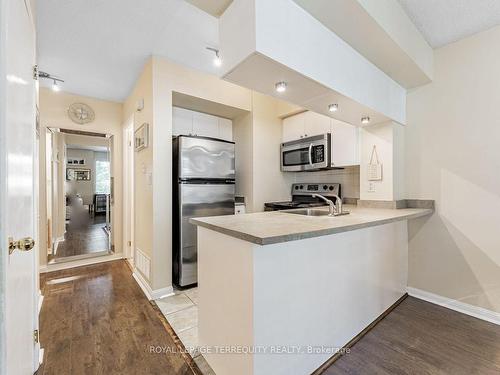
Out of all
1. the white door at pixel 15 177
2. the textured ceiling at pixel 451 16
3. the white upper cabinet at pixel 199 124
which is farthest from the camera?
the white upper cabinet at pixel 199 124

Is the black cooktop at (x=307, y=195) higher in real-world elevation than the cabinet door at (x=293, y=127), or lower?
lower

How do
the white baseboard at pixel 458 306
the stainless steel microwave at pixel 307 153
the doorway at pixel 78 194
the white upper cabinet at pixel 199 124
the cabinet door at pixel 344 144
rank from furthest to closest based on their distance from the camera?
the doorway at pixel 78 194 < the white upper cabinet at pixel 199 124 < the stainless steel microwave at pixel 307 153 < the cabinet door at pixel 344 144 < the white baseboard at pixel 458 306

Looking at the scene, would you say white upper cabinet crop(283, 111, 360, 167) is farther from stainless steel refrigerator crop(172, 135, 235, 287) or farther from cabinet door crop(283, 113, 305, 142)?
stainless steel refrigerator crop(172, 135, 235, 287)

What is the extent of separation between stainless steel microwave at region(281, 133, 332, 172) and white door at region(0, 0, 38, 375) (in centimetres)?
272

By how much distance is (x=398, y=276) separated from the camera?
233cm

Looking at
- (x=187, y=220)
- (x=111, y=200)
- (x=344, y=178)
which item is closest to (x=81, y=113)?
(x=111, y=200)

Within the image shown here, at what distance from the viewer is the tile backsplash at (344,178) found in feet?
9.98

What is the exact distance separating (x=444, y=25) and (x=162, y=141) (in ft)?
9.36

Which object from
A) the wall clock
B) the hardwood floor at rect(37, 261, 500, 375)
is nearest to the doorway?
the wall clock

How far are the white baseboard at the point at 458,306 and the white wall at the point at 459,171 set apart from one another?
41 mm

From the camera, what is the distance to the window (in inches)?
147

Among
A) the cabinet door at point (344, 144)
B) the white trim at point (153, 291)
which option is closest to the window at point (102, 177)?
the white trim at point (153, 291)

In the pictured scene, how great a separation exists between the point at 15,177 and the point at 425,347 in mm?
2627

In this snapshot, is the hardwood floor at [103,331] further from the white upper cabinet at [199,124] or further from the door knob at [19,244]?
the white upper cabinet at [199,124]
